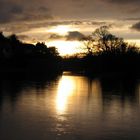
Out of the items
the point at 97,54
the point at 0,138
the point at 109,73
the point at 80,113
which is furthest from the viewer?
the point at 97,54

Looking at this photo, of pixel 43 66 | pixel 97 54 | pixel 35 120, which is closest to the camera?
pixel 35 120

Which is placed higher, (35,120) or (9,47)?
(9,47)

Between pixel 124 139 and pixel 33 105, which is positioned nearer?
pixel 124 139

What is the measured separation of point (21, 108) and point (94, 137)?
9729mm

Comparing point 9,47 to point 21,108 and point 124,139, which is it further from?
point 124,139

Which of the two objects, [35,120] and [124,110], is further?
[124,110]

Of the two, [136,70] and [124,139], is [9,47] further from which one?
[124,139]

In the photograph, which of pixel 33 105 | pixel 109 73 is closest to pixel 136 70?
pixel 109 73

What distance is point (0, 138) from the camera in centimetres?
1730

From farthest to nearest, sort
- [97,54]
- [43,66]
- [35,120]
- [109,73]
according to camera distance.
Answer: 1. [43,66]
2. [97,54]
3. [109,73]
4. [35,120]

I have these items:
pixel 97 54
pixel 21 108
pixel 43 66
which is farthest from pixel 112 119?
pixel 43 66

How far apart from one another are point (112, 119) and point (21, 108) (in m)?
6.03

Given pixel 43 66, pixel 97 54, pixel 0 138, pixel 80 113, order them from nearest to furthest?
pixel 0 138, pixel 80 113, pixel 97 54, pixel 43 66

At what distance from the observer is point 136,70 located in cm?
10412
